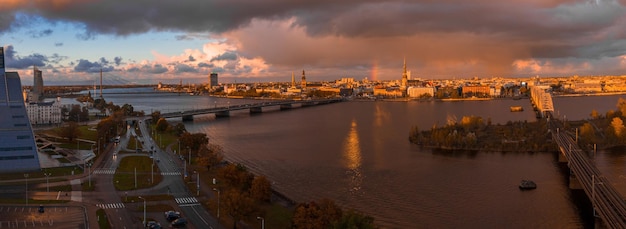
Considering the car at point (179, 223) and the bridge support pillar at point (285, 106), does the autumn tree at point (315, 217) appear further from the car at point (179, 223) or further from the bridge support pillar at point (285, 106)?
the bridge support pillar at point (285, 106)

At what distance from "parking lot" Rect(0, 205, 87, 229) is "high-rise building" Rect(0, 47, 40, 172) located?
3.52 m

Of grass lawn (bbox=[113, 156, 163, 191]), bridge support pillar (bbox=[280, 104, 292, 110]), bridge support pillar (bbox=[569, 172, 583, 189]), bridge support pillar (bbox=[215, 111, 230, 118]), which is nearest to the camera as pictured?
grass lawn (bbox=[113, 156, 163, 191])

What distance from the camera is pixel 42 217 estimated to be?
8.43 metres

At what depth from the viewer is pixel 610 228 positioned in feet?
24.3

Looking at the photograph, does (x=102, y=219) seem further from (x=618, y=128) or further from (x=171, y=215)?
(x=618, y=128)

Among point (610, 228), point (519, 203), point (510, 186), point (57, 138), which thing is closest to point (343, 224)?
point (610, 228)

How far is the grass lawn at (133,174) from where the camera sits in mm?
10742

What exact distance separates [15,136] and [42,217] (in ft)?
17.5

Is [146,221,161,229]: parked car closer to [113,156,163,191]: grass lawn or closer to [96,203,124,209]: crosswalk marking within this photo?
[96,203,124,209]: crosswalk marking

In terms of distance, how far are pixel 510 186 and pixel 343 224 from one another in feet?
21.1

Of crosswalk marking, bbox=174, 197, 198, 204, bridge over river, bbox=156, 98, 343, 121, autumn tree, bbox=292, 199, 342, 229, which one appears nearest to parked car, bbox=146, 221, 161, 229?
crosswalk marking, bbox=174, 197, 198, 204

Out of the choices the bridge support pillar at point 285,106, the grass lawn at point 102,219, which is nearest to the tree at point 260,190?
the grass lawn at point 102,219

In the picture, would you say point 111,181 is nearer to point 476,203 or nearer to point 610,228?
point 476,203

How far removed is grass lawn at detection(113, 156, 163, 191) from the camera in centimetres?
1074
